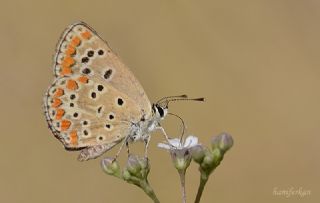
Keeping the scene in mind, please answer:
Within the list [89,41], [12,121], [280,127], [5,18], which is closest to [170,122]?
[280,127]

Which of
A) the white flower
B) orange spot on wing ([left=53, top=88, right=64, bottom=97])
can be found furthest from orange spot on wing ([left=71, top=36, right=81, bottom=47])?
the white flower

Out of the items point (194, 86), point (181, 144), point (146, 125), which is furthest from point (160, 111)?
point (194, 86)

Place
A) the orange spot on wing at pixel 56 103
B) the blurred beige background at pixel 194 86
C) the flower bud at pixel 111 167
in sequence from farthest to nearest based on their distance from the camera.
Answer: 1. the blurred beige background at pixel 194 86
2. the orange spot on wing at pixel 56 103
3. the flower bud at pixel 111 167

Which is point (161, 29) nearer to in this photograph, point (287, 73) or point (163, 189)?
point (287, 73)

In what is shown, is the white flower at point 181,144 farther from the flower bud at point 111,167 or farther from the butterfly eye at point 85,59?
the butterfly eye at point 85,59

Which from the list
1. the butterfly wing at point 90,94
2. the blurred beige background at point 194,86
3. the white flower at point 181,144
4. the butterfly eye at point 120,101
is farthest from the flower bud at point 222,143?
the blurred beige background at point 194,86

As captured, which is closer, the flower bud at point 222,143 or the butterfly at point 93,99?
the flower bud at point 222,143

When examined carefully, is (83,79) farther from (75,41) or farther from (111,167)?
(111,167)

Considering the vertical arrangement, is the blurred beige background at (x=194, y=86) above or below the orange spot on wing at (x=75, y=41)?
below

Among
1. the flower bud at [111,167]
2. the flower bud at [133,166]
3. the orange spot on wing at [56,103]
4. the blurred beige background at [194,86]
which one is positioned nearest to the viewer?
the flower bud at [133,166]
